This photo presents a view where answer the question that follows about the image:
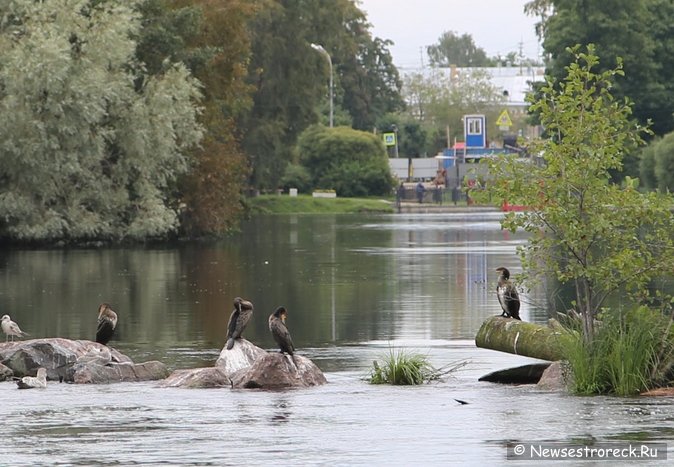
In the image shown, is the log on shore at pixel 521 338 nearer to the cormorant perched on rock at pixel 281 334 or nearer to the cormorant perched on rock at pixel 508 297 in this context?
the cormorant perched on rock at pixel 508 297

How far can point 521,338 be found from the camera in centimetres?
1872

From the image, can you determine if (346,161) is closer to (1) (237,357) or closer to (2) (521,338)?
(1) (237,357)

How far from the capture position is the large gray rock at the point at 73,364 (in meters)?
18.9

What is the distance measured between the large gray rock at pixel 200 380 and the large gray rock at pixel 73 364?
0.72 meters

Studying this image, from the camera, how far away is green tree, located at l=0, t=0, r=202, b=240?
53312 millimetres

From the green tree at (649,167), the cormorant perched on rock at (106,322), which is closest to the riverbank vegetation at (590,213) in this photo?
the cormorant perched on rock at (106,322)

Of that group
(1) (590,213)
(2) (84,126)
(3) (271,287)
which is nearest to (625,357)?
(1) (590,213)

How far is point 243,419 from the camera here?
1541cm

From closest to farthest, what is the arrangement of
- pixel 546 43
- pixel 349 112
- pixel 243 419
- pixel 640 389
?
pixel 243 419
pixel 640 389
pixel 546 43
pixel 349 112

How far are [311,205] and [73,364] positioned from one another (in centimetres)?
7839

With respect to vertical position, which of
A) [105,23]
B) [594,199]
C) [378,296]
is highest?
[105,23]

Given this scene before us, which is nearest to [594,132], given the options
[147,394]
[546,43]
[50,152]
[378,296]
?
[147,394]

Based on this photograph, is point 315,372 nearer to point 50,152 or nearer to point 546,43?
point 50,152

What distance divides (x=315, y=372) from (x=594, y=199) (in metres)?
3.77
